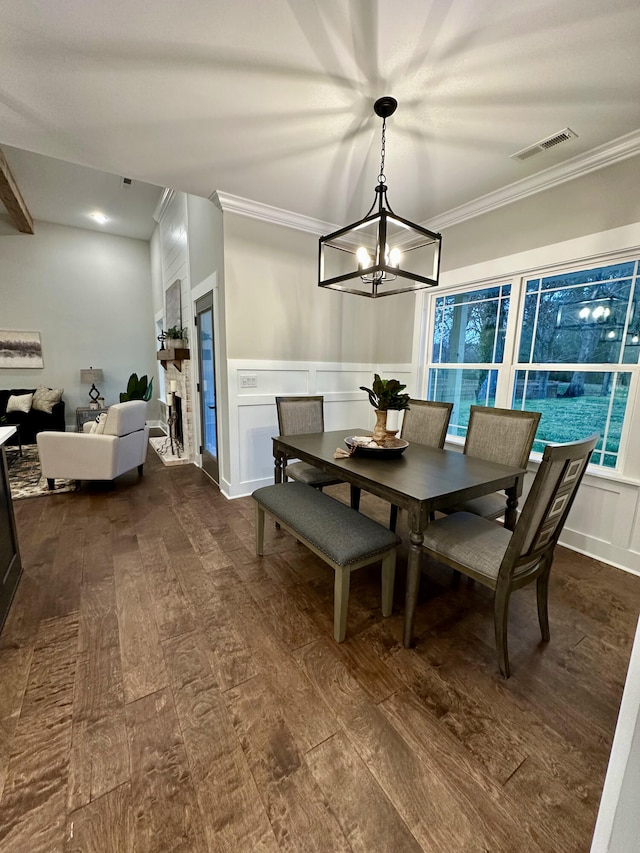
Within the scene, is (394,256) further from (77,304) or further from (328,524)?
(77,304)

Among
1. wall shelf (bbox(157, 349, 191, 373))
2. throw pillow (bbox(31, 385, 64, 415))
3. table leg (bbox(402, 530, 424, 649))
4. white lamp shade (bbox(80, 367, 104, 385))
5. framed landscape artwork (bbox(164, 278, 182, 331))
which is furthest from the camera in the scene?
white lamp shade (bbox(80, 367, 104, 385))

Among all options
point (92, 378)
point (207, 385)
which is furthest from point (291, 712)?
point (92, 378)

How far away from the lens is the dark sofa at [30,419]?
18.0 ft

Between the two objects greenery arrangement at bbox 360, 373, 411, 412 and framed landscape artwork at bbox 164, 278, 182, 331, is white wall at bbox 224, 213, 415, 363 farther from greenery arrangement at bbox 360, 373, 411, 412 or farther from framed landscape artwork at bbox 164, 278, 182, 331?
framed landscape artwork at bbox 164, 278, 182, 331

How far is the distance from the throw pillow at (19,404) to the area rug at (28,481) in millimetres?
1037

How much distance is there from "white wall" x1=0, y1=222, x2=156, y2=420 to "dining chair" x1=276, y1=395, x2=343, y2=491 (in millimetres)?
5321

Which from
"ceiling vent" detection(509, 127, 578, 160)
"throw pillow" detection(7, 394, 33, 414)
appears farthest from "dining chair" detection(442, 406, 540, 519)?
"throw pillow" detection(7, 394, 33, 414)

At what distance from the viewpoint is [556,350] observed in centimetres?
278

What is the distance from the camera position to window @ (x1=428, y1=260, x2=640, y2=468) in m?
2.45

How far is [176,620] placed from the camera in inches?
→ 73.0

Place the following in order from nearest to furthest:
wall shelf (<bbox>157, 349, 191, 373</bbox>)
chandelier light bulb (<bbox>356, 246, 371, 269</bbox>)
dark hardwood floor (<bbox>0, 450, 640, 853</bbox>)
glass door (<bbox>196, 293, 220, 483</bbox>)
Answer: dark hardwood floor (<bbox>0, 450, 640, 853</bbox>)
chandelier light bulb (<bbox>356, 246, 371, 269</bbox>)
glass door (<bbox>196, 293, 220, 483</bbox>)
wall shelf (<bbox>157, 349, 191, 373</bbox>)

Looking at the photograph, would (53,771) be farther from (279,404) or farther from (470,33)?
(470,33)

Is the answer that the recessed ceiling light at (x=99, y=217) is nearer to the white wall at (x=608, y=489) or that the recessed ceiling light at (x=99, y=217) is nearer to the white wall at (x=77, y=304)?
the white wall at (x=77, y=304)

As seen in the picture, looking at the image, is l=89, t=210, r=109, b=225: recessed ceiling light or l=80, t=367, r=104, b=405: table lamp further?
l=80, t=367, r=104, b=405: table lamp
